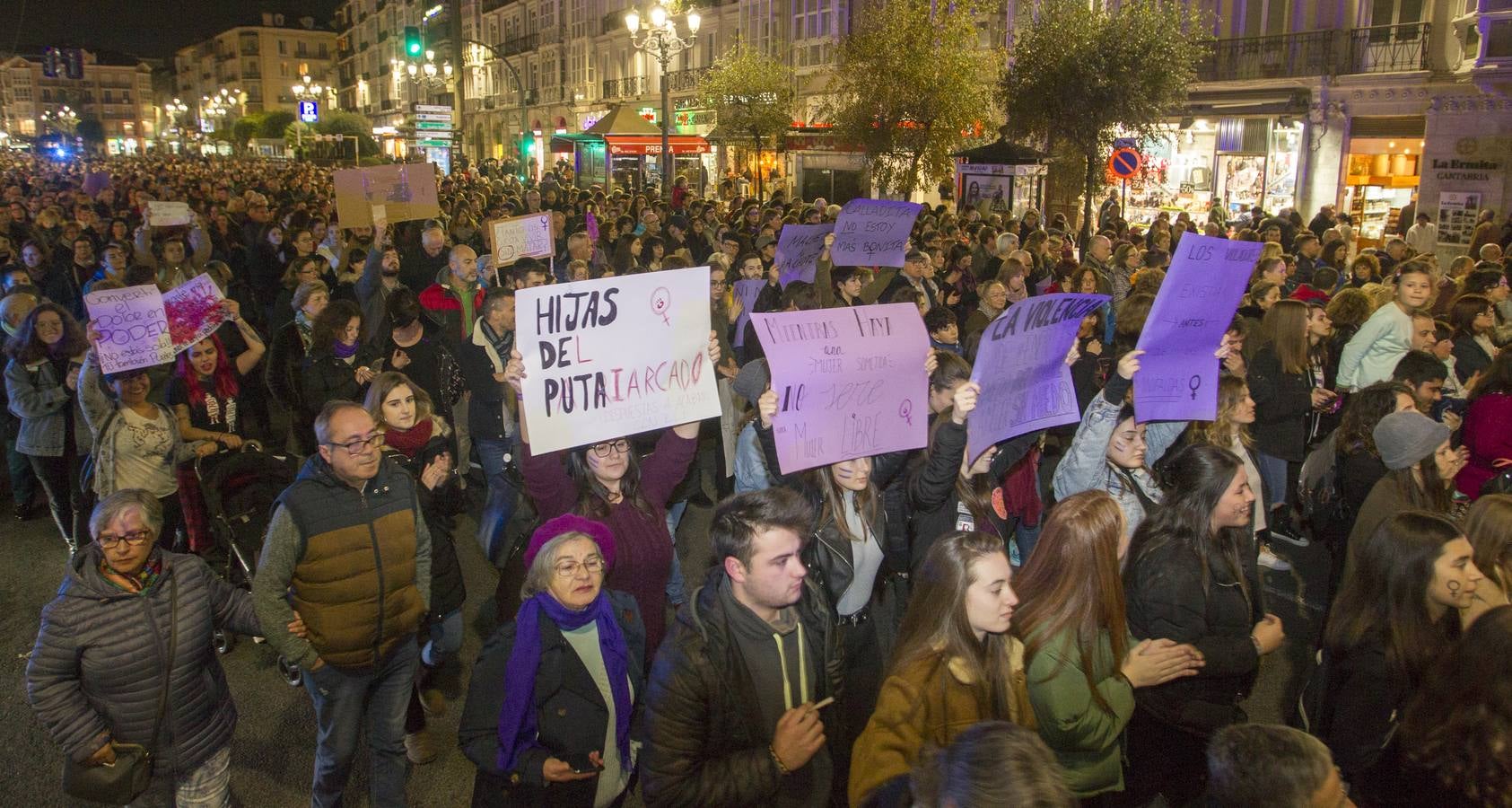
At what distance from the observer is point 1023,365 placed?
4434mm

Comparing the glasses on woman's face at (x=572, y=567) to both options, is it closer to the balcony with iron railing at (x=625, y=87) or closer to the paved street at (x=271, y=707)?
the paved street at (x=271, y=707)

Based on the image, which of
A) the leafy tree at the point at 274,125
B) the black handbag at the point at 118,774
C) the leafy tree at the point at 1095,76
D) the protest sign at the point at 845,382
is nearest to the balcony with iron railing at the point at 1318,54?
the leafy tree at the point at 1095,76

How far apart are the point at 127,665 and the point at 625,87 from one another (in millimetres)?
49698

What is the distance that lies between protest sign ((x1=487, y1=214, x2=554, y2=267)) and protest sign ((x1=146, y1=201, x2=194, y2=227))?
4.75m

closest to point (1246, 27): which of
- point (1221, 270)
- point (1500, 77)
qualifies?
point (1500, 77)

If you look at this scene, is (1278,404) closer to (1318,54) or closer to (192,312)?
(192,312)

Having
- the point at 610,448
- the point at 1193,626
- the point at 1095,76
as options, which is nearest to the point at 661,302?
the point at 610,448

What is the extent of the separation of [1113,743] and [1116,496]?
4.84 ft

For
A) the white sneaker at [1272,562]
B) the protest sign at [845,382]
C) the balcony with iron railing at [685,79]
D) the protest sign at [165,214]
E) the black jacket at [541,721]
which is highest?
the balcony with iron railing at [685,79]

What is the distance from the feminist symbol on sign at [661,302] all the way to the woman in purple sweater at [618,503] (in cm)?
55

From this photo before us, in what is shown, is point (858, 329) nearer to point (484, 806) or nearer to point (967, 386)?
point (967, 386)

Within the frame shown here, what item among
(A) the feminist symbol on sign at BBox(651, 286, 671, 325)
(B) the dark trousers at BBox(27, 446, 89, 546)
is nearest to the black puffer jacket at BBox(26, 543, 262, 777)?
(A) the feminist symbol on sign at BBox(651, 286, 671, 325)

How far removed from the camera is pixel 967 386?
411 centimetres

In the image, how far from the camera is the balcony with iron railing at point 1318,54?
64.1ft
